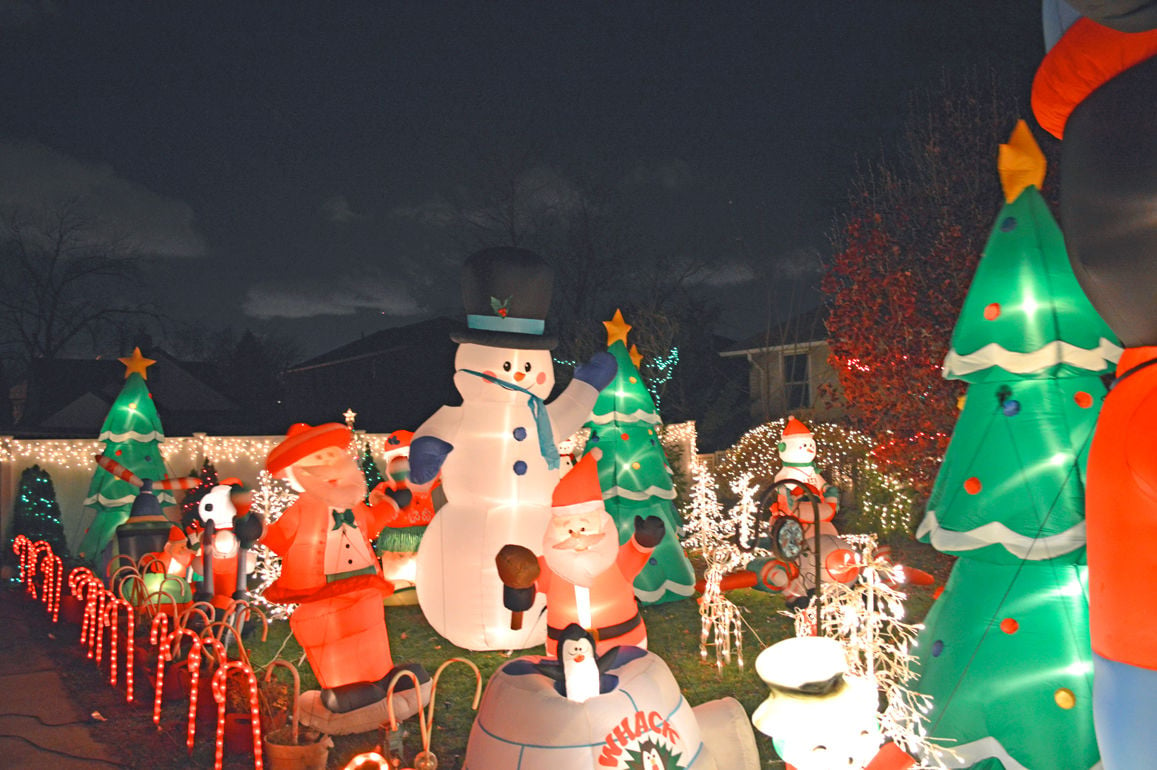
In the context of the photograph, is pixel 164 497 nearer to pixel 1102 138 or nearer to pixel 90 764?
pixel 90 764

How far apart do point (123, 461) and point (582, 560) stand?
9602 millimetres

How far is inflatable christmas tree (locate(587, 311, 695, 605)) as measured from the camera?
27.9 ft

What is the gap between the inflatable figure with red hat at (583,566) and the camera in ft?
13.7

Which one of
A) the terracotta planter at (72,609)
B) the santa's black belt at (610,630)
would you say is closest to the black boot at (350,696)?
the santa's black belt at (610,630)

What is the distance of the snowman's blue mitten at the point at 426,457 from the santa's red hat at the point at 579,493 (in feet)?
8.56

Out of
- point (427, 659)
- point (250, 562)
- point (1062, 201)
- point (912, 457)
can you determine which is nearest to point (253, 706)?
point (427, 659)

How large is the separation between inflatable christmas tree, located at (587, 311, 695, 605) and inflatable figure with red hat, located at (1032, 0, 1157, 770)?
20.2 feet

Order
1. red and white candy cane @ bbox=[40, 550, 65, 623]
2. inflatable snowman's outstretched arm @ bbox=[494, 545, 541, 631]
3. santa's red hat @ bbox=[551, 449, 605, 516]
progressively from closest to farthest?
inflatable snowman's outstretched arm @ bbox=[494, 545, 541, 631]
santa's red hat @ bbox=[551, 449, 605, 516]
red and white candy cane @ bbox=[40, 550, 65, 623]

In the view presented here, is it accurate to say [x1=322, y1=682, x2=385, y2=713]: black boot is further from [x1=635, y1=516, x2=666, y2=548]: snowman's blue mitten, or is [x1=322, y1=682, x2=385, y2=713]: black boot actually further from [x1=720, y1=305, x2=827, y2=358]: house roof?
[x1=720, y1=305, x2=827, y2=358]: house roof

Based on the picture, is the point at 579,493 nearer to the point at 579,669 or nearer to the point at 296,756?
the point at 579,669

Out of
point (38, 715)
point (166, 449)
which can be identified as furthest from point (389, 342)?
point (38, 715)

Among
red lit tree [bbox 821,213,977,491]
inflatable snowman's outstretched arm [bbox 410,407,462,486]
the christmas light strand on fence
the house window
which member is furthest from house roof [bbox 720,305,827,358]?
inflatable snowman's outstretched arm [bbox 410,407,462,486]

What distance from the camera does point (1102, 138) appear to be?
2.23 meters

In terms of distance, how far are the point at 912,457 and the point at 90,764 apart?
867 centimetres
